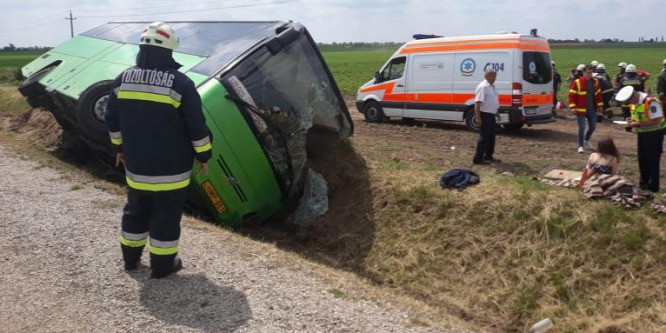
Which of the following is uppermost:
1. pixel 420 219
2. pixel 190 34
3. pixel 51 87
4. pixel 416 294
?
pixel 190 34

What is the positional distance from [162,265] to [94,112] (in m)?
3.72

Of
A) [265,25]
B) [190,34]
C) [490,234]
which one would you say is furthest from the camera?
[190,34]

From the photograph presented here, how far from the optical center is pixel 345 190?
25.8 ft

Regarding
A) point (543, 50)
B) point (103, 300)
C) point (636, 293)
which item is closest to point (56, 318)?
point (103, 300)

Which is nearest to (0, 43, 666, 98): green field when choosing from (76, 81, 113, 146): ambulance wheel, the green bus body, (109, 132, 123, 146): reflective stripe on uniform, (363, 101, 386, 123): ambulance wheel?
(363, 101, 386, 123): ambulance wheel

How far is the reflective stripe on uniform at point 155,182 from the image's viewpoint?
4.32 m

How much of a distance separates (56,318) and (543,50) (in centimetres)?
1208

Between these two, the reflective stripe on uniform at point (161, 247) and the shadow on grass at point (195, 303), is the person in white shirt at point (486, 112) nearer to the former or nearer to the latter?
the shadow on grass at point (195, 303)

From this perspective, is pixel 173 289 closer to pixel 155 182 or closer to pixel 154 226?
pixel 154 226

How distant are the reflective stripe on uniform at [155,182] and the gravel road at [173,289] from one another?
0.72 metres

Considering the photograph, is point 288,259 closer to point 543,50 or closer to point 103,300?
point 103,300

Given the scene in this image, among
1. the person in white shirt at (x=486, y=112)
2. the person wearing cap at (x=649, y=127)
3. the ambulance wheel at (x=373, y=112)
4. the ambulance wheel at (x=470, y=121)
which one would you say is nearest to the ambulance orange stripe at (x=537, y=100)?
the ambulance wheel at (x=470, y=121)

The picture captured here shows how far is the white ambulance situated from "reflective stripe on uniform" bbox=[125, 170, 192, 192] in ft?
32.6

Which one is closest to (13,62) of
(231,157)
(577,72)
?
(577,72)
